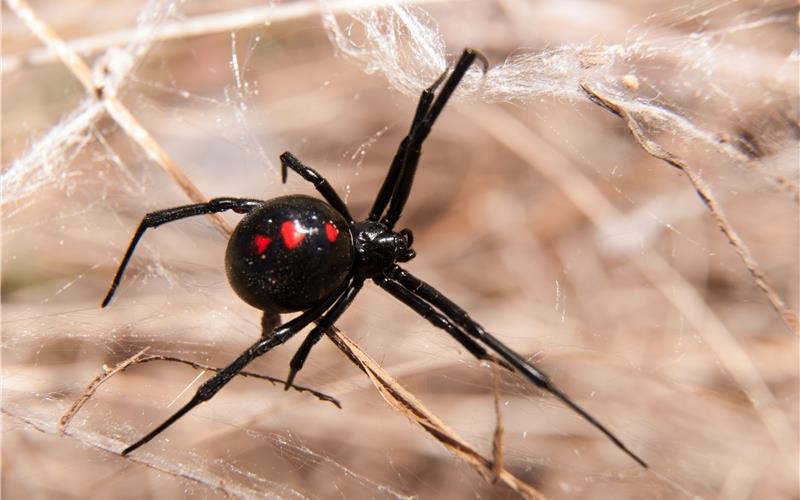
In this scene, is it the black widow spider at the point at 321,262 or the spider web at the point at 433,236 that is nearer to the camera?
the black widow spider at the point at 321,262

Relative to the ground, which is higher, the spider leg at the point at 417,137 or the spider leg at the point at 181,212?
the spider leg at the point at 417,137

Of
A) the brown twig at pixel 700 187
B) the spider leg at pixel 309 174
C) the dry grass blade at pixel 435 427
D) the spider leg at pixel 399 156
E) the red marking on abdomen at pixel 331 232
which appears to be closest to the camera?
the dry grass blade at pixel 435 427

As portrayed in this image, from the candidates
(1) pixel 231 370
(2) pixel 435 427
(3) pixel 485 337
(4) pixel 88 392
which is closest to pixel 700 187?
(3) pixel 485 337

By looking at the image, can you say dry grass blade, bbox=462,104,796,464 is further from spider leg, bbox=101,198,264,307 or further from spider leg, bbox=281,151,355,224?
spider leg, bbox=101,198,264,307

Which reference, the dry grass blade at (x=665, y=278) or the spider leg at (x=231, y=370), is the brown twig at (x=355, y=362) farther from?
the dry grass blade at (x=665, y=278)

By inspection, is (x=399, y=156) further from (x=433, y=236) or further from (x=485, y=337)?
(x=433, y=236)

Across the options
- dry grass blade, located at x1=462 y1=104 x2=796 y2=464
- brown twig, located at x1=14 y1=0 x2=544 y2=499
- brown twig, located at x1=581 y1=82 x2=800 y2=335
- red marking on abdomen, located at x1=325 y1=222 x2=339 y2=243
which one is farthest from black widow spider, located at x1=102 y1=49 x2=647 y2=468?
dry grass blade, located at x1=462 y1=104 x2=796 y2=464

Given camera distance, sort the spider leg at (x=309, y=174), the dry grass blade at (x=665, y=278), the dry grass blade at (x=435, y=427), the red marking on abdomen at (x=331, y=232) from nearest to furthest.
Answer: the dry grass blade at (x=435, y=427)
the red marking on abdomen at (x=331, y=232)
the spider leg at (x=309, y=174)
the dry grass blade at (x=665, y=278)

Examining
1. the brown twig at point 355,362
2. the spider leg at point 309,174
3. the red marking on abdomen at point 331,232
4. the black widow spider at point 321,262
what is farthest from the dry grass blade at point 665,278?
the red marking on abdomen at point 331,232
